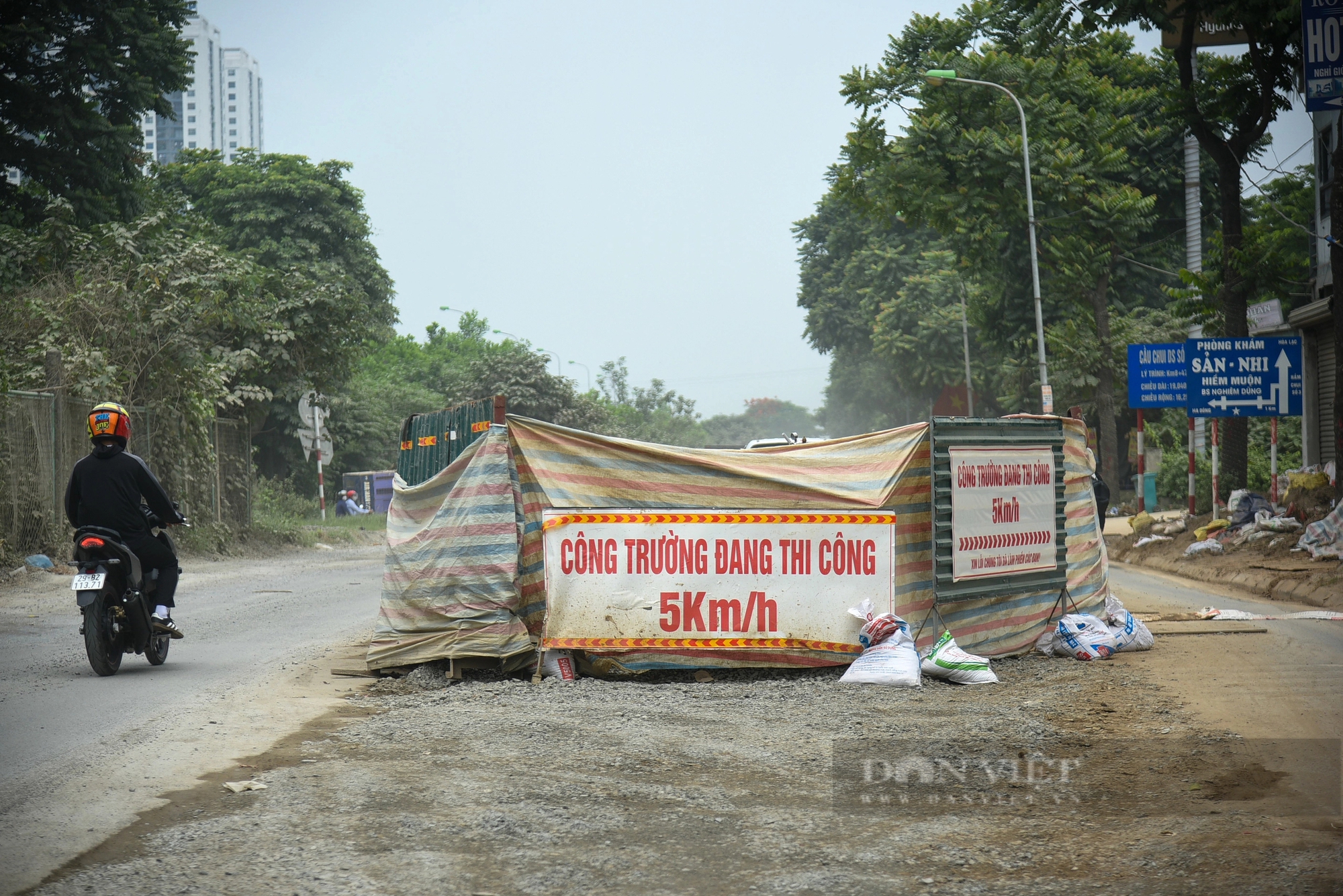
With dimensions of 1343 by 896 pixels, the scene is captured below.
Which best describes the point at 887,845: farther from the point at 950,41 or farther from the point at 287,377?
the point at 950,41

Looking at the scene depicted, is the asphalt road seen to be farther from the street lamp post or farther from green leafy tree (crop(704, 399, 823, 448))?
green leafy tree (crop(704, 399, 823, 448))

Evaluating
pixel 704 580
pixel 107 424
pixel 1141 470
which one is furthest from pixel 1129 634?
pixel 1141 470

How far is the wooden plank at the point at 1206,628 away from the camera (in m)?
9.98

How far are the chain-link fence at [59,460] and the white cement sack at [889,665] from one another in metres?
12.4

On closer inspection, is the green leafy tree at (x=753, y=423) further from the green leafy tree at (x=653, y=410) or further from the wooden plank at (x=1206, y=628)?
the wooden plank at (x=1206, y=628)

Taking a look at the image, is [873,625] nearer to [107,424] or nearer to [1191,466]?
[107,424]

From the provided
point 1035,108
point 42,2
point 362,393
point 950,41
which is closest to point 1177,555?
point 1035,108

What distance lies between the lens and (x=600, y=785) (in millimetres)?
5062

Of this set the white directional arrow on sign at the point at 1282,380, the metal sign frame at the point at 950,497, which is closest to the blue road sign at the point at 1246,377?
the white directional arrow on sign at the point at 1282,380

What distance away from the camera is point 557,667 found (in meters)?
7.60

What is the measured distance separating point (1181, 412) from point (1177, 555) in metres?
22.2

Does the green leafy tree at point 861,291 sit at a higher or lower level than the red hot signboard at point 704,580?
higher

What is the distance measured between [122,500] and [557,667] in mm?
3384

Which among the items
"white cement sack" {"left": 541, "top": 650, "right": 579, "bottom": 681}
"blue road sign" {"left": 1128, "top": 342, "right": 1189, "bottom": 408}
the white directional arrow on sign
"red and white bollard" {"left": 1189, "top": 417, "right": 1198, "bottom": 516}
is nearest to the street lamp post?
"blue road sign" {"left": 1128, "top": 342, "right": 1189, "bottom": 408}
